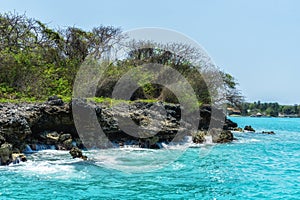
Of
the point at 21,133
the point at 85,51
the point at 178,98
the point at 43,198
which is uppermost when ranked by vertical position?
the point at 85,51

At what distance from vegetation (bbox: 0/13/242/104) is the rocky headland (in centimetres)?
370

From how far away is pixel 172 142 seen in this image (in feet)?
70.9

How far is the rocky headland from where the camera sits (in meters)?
14.5

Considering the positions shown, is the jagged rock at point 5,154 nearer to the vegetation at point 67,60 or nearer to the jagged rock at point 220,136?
the vegetation at point 67,60

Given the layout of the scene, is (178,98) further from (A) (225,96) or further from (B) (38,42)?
(B) (38,42)

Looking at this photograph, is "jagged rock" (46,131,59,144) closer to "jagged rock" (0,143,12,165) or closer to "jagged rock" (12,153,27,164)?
"jagged rock" (12,153,27,164)

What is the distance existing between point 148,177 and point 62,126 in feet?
24.9

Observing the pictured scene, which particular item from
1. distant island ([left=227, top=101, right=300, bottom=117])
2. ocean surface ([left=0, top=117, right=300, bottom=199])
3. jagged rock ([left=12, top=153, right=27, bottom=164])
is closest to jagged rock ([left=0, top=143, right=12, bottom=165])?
jagged rock ([left=12, top=153, right=27, bottom=164])

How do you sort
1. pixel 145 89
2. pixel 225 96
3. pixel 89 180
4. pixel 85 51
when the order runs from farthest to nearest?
pixel 225 96, pixel 85 51, pixel 145 89, pixel 89 180

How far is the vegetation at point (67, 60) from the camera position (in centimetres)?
2309

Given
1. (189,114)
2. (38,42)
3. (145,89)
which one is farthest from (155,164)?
(38,42)

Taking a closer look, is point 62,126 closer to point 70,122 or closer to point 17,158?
point 70,122

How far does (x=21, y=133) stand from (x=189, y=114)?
14.3 m

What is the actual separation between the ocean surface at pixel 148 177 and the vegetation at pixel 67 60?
911 centimetres
